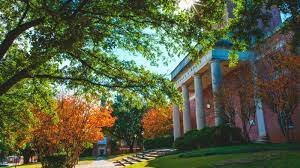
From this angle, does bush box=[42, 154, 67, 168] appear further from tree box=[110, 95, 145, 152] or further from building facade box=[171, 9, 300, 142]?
tree box=[110, 95, 145, 152]

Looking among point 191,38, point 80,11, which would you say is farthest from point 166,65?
point 80,11

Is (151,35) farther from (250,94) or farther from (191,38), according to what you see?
(250,94)

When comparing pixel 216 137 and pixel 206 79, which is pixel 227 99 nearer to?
pixel 216 137

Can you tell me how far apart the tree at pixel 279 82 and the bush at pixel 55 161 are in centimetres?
1259

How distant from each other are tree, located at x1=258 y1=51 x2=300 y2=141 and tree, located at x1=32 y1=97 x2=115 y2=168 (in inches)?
412

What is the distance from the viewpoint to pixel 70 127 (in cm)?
1959

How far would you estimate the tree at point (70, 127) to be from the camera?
64.5ft

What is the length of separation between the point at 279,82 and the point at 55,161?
14.0m

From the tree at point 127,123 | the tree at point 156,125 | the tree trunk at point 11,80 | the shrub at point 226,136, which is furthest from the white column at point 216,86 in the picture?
the tree at point 127,123

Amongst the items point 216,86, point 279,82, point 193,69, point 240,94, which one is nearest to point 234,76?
point 216,86

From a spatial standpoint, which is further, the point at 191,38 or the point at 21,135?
the point at 21,135

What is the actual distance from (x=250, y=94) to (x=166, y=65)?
32.7 ft

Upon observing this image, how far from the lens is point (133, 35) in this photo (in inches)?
451

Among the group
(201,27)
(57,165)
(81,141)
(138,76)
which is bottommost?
(57,165)
